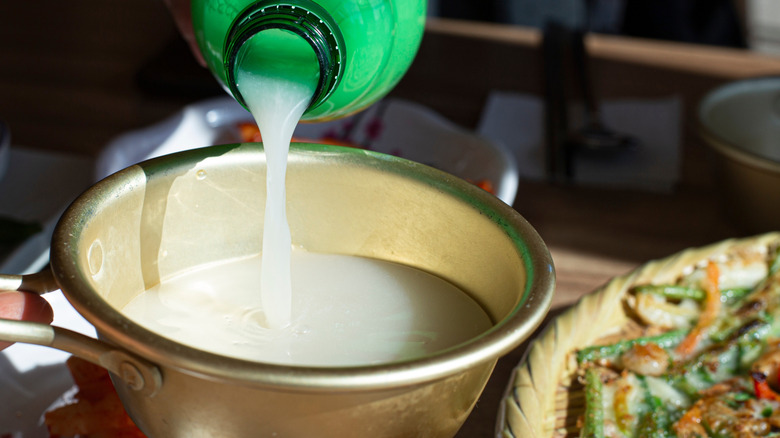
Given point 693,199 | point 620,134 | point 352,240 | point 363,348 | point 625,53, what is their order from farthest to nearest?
1. point 625,53
2. point 620,134
3. point 693,199
4. point 352,240
5. point 363,348

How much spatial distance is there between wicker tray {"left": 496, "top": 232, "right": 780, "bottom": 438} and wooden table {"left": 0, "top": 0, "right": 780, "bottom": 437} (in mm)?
83

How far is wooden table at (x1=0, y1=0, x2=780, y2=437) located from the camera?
960 mm

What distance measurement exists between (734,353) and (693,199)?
15.9 inches

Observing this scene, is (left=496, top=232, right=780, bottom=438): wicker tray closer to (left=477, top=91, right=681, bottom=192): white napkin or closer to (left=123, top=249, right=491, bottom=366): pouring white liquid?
(left=123, top=249, right=491, bottom=366): pouring white liquid

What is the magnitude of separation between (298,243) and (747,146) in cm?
71

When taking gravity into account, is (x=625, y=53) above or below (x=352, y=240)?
below

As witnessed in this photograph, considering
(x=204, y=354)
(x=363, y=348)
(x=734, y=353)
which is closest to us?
(x=204, y=354)

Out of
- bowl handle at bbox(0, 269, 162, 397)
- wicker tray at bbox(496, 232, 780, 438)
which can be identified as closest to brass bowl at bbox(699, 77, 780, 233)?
wicker tray at bbox(496, 232, 780, 438)

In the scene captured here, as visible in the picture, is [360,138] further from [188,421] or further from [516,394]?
[188,421]

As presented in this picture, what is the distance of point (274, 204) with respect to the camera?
0.51 m

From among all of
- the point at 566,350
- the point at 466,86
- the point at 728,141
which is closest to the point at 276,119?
the point at 566,350

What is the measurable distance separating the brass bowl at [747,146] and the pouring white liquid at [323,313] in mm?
513

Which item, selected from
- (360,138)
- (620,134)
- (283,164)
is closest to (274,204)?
(283,164)

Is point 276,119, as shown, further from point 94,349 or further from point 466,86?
point 466,86
